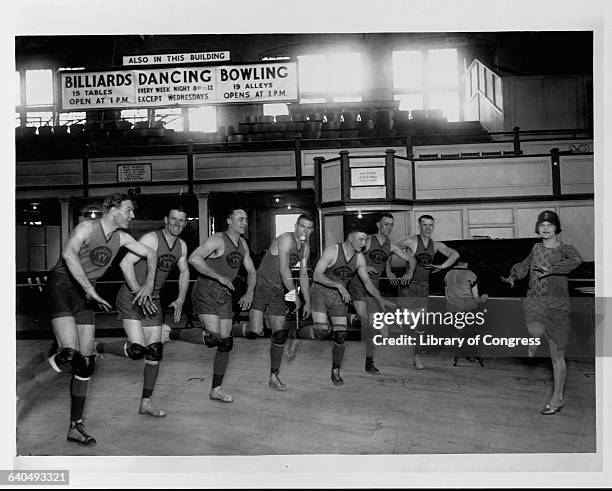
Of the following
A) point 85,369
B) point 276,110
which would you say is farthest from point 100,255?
point 276,110

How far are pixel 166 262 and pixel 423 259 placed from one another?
141 centimetres

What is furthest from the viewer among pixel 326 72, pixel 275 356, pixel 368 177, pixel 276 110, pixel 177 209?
Answer: pixel 276 110

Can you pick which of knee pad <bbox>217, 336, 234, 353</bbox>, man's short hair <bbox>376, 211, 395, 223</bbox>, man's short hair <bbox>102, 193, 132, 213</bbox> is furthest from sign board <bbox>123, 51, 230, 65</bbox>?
knee pad <bbox>217, 336, 234, 353</bbox>

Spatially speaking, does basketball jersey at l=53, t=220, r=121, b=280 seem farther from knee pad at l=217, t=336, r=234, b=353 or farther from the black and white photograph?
knee pad at l=217, t=336, r=234, b=353

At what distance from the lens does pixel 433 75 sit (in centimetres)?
338

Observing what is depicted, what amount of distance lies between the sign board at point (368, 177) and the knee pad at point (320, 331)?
85cm

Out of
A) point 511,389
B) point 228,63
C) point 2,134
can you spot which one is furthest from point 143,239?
point 511,389

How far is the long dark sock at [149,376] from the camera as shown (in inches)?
108

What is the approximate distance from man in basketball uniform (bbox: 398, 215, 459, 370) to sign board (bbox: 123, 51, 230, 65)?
142cm

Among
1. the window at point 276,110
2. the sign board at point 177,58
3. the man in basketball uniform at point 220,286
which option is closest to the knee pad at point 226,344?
the man in basketball uniform at point 220,286

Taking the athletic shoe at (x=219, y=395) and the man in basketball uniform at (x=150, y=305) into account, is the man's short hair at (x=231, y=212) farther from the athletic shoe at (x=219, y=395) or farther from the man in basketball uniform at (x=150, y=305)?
the athletic shoe at (x=219, y=395)

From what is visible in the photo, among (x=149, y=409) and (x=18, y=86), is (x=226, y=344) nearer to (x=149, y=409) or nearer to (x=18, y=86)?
(x=149, y=409)

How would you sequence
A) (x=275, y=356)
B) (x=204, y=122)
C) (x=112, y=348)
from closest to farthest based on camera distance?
(x=112, y=348), (x=275, y=356), (x=204, y=122)

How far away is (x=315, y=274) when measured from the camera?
9.49 feet
